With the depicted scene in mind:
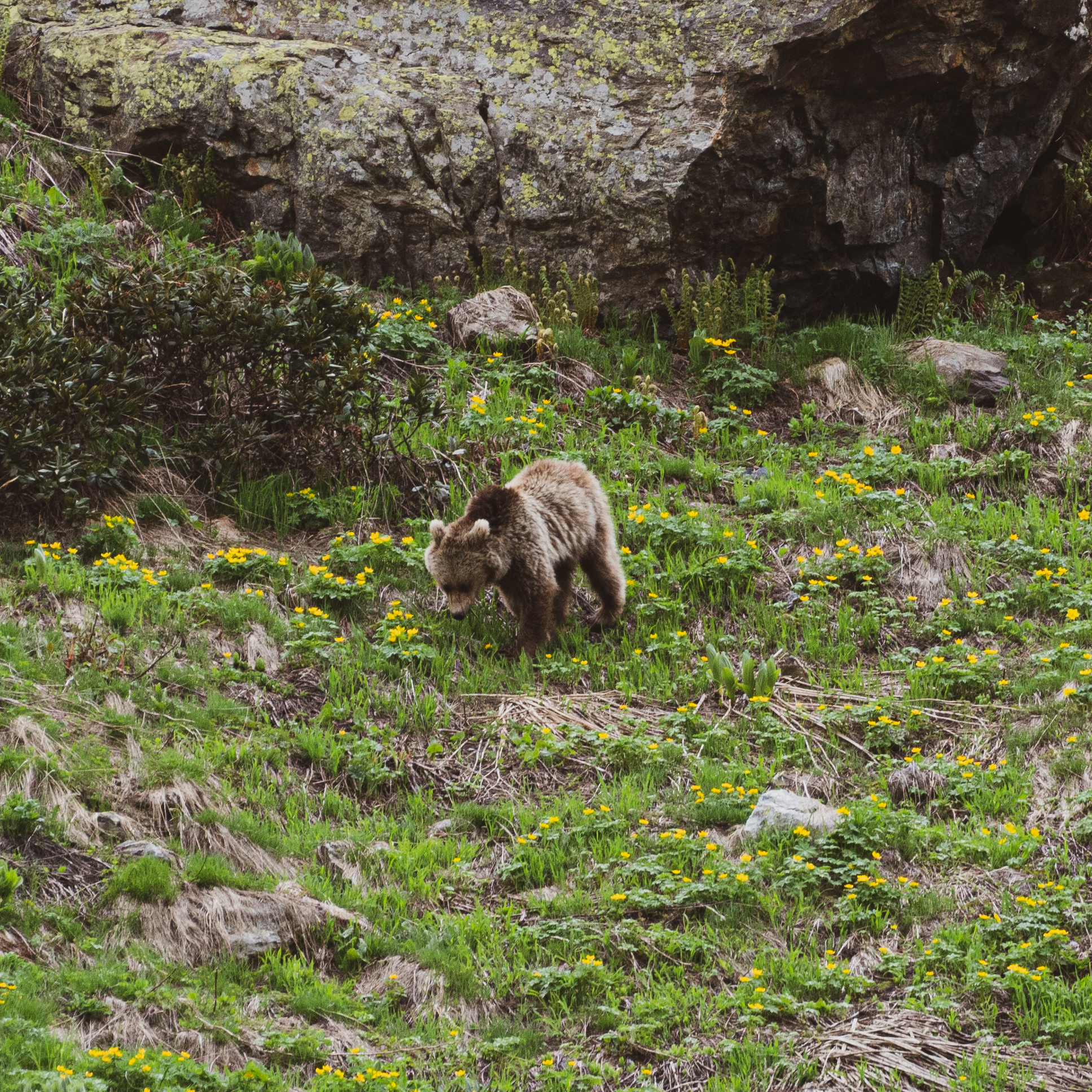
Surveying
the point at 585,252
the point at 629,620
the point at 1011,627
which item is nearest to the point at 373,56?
the point at 585,252

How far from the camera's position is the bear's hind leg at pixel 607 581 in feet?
24.5

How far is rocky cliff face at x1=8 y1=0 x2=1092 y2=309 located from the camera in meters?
10.4

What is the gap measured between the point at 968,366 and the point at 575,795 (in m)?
6.17

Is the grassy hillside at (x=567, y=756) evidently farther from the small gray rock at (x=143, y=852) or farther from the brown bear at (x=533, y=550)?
the brown bear at (x=533, y=550)

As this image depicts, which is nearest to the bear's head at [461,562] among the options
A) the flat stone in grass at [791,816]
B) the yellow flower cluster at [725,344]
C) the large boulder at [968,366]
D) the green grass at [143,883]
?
the flat stone in grass at [791,816]

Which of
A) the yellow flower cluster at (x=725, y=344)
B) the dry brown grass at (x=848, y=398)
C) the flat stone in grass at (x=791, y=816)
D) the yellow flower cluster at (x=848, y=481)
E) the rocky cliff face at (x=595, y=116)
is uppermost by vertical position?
the rocky cliff face at (x=595, y=116)

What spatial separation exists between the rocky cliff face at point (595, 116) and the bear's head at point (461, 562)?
4.42 meters

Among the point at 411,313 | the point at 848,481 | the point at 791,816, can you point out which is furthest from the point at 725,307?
the point at 791,816

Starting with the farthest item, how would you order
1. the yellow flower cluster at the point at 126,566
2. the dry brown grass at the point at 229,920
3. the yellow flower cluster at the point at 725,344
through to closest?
the yellow flower cluster at the point at 725,344 → the yellow flower cluster at the point at 126,566 → the dry brown grass at the point at 229,920

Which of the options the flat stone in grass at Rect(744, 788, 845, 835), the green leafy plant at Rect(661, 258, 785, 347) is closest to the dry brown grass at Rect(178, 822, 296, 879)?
the flat stone in grass at Rect(744, 788, 845, 835)

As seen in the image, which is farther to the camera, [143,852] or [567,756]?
[567,756]

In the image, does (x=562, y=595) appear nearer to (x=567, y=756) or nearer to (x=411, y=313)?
(x=567, y=756)

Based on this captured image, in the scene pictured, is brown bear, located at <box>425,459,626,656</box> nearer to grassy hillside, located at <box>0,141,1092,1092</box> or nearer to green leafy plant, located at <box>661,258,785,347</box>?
grassy hillside, located at <box>0,141,1092,1092</box>

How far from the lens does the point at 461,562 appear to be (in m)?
6.98
